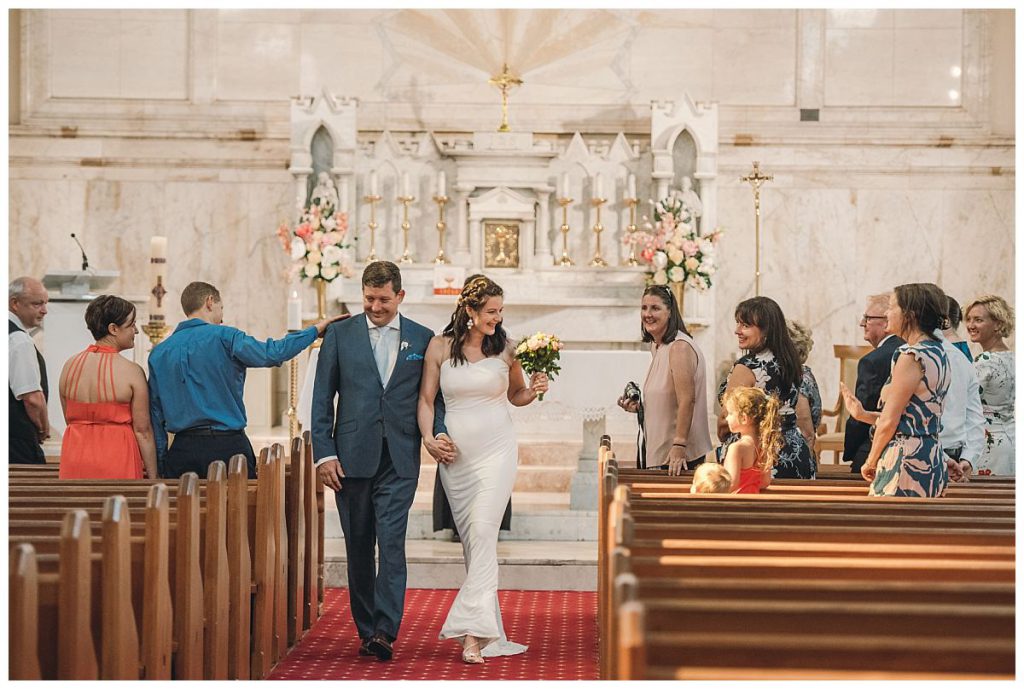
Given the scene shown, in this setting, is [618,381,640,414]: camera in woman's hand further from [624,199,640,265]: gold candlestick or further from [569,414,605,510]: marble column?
[624,199,640,265]: gold candlestick

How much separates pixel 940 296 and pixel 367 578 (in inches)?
97.1

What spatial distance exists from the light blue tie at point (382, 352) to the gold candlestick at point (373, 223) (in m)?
5.06

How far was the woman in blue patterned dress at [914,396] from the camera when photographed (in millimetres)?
4531

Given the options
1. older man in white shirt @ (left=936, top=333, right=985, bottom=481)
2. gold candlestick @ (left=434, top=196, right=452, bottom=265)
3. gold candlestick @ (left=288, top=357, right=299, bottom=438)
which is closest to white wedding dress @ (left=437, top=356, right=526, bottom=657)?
older man in white shirt @ (left=936, top=333, right=985, bottom=481)

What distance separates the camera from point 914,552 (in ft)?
11.2

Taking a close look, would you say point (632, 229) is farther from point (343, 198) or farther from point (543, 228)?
point (343, 198)

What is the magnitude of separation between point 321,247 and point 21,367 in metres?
3.83

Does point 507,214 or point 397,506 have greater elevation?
point 507,214

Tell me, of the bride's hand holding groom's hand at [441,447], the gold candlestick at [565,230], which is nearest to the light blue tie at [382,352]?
the bride's hand holding groom's hand at [441,447]

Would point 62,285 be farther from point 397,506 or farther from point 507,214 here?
point 397,506

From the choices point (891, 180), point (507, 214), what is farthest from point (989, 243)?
point (507, 214)

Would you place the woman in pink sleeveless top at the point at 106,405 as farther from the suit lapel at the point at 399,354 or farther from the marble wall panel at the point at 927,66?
the marble wall panel at the point at 927,66

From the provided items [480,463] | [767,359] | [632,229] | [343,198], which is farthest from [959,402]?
[343,198]

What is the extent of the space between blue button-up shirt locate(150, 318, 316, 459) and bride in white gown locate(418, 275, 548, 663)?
0.75 meters
